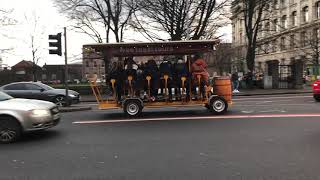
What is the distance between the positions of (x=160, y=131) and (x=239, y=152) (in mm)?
3275

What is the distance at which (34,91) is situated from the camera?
2152cm

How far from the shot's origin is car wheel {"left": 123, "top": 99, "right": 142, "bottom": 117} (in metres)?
15.0

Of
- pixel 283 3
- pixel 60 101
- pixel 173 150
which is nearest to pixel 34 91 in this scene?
pixel 60 101

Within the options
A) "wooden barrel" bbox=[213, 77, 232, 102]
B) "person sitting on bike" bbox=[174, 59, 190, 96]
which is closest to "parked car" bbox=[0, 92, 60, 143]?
"person sitting on bike" bbox=[174, 59, 190, 96]

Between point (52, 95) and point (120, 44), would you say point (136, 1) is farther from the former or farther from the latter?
point (120, 44)

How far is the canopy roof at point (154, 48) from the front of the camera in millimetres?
14820

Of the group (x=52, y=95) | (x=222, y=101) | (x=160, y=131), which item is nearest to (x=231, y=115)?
(x=222, y=101)

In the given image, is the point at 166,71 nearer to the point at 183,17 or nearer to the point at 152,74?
the point at 152,74

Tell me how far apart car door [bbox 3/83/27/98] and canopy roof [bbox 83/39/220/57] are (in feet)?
24.2

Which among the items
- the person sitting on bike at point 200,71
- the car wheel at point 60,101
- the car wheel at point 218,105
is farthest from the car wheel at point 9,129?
the car wheel at point 60,101

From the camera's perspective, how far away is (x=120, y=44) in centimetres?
1487

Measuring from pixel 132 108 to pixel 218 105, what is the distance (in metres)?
3.03

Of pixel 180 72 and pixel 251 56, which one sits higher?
pixel 251 56

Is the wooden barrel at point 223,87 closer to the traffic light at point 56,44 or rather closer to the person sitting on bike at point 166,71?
the person sitting on bike at point 166,71
